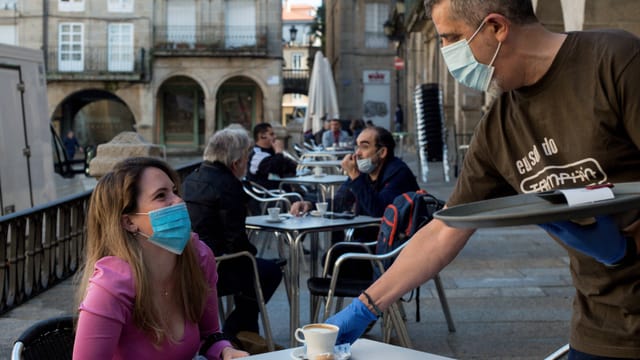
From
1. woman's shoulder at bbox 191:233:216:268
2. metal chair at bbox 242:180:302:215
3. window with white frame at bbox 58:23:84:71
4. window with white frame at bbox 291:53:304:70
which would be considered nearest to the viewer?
woman's shoulder at bbox 191:233:216:268

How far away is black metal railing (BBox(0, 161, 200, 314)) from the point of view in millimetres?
7031

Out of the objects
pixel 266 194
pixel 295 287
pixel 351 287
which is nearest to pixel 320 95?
pixel 266 194

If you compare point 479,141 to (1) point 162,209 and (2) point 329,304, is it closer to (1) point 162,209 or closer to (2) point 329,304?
(1) point 162,209

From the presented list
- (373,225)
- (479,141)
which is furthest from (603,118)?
(373,225)

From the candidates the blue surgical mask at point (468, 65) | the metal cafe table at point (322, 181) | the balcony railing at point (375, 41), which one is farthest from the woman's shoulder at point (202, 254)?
the balcony railing at point (375, 41)

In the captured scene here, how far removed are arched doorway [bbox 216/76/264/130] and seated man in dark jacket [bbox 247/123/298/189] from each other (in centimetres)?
3322

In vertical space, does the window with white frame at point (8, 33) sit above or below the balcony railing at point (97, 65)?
above

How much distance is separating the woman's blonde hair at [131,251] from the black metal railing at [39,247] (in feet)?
13.3

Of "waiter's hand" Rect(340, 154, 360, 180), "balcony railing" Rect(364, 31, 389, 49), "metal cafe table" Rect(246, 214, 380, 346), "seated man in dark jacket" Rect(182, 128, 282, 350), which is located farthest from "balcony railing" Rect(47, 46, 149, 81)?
"seated man in dark jacket" Rect(182, 128, 282, 350)

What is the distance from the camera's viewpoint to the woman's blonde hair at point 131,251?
9.34 ft

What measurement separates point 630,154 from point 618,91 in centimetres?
16

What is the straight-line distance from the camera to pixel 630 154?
2.17 metres

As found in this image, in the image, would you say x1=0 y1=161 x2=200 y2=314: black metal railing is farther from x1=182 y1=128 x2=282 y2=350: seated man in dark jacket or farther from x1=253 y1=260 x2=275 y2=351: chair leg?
x1=253 y1=260 x2=275 y2=351: chair leg

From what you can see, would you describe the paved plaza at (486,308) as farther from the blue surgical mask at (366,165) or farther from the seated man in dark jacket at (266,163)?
the seated man in dark jacket at (266,163)
